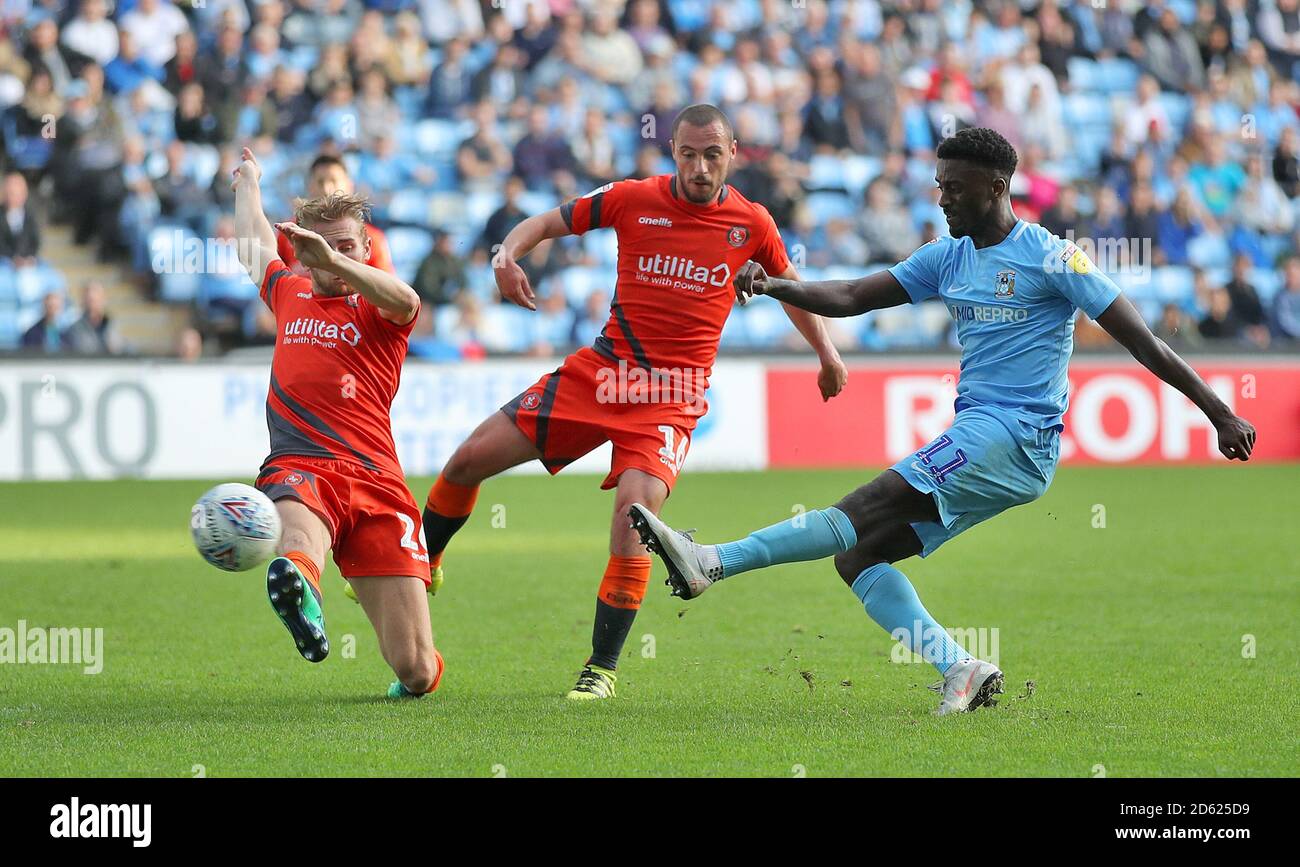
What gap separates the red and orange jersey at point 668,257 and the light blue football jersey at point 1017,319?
1.24m

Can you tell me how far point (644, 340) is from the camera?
7.32 metres

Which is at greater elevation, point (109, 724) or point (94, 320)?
point (94, 320)

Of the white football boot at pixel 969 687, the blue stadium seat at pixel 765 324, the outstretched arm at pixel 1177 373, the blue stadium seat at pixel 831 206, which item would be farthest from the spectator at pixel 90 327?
the outstretched arm at pixel 1177 373

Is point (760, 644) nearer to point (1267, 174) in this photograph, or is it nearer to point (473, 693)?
point (473, 693)

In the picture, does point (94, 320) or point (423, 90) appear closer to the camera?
point (94, 320)

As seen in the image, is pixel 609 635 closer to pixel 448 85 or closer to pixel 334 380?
pixel 334 380

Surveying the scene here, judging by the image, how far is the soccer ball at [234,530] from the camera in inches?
231

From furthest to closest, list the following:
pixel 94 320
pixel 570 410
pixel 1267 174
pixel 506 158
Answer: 1. pixel 1267 174
2. pixel 506 158
3. pixel 94 320
4. pixel 570 410

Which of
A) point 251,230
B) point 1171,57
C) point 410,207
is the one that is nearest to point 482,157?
point 410,207

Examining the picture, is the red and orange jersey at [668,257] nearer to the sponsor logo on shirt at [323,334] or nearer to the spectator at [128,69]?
the sponsor logo on shirt at [323,334]
